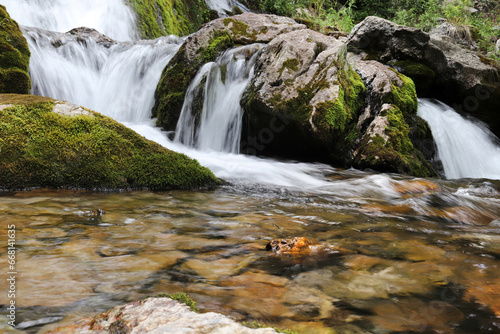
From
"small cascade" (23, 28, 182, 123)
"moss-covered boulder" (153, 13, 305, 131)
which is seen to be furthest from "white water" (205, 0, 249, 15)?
"moss-covered boulder" (153, 13, 305, 131)

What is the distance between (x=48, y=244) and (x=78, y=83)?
917cm

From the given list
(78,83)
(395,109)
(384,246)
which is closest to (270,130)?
(395,109)

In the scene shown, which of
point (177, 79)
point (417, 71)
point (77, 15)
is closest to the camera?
point (177, 79)

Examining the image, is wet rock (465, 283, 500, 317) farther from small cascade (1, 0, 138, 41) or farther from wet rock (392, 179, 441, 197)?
small cascade (1, 0, 138, 41)

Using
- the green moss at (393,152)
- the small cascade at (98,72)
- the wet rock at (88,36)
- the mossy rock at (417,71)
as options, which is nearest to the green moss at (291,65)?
the green moss at (393,152)

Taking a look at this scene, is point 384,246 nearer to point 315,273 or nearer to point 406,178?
point 315,273

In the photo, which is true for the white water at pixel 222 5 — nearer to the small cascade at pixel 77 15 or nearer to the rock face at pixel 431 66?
the small cascade at pixel 77 15

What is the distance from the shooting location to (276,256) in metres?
2.37

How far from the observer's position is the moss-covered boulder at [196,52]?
8578 mm

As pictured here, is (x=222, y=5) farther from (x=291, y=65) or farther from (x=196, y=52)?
(x=291, y=65)

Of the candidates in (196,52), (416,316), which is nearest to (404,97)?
(196,52)

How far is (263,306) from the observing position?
1.68 m

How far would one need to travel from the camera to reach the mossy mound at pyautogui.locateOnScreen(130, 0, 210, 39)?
15.6 metres

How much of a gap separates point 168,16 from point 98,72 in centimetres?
725
